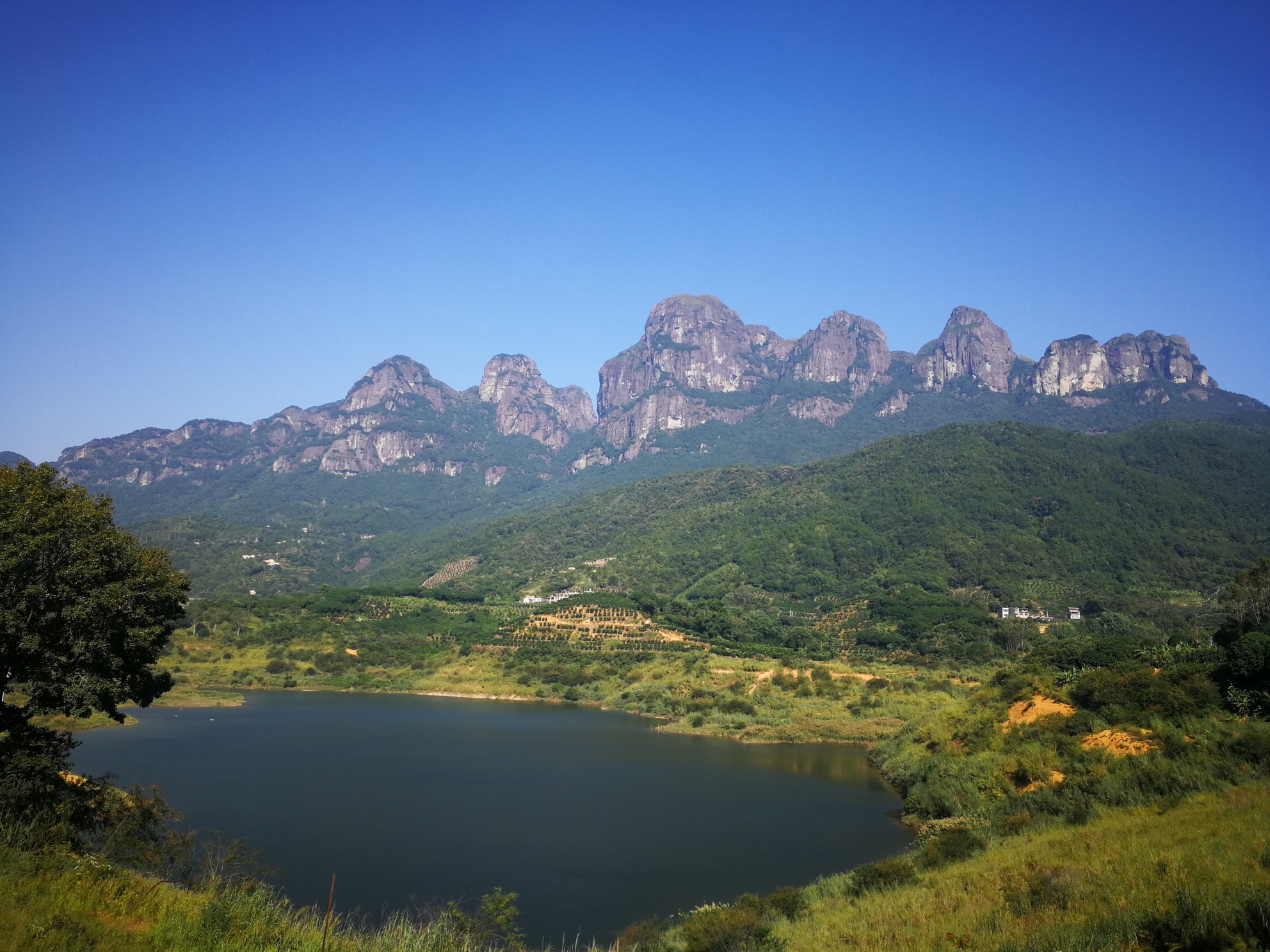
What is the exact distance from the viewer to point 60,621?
15641mm

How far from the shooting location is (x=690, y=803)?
34750 millimetres

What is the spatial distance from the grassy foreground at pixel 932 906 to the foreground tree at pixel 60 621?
4268 millimetres

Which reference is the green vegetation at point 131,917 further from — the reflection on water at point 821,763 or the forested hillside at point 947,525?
the forested hillside at point 947,525

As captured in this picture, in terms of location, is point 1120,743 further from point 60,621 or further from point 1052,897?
point 60,621

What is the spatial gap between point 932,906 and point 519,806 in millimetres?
20896

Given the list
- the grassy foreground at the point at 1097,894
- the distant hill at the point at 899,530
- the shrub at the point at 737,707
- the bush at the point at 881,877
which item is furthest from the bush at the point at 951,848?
the distant hill at the point at 899,530

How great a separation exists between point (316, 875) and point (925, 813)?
21.9 meters

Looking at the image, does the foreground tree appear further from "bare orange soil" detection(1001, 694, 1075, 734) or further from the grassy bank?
the grassy bank

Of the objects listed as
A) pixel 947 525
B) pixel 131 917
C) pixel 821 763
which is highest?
pixel 947 525

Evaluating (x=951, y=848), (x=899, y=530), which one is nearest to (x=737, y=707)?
(x=951, y=848)

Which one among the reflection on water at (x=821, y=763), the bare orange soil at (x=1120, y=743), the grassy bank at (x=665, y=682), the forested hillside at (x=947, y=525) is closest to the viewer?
the bare orange soil at (x=1120, y=743)

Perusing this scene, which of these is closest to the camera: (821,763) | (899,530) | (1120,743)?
(1120,743)

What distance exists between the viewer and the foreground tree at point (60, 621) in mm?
14711

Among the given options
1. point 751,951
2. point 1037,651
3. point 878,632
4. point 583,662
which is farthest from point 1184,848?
point 878,632
